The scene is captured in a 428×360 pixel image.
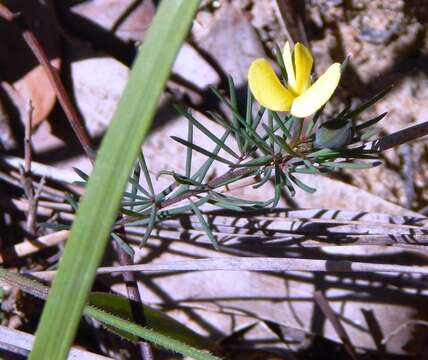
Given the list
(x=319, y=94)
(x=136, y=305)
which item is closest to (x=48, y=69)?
(x=136, y=305)

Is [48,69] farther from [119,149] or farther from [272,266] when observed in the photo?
[119,149]

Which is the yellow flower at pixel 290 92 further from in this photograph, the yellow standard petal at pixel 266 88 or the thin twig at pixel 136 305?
the thin twig at pixel 136 305

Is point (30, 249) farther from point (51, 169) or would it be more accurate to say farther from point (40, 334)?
point (40, 334)

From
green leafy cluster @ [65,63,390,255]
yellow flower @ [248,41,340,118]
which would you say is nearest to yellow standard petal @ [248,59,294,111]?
yellow flower @ [248,41,340,118]

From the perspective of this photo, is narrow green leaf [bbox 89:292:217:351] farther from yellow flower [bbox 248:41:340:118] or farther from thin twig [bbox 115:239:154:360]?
yellow flower [bbox 248:41:340:118]

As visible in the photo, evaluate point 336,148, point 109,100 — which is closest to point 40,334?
point 336,148

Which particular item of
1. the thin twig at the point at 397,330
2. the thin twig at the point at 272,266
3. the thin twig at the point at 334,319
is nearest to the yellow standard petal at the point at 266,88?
the thin twig at the point at 272,266
